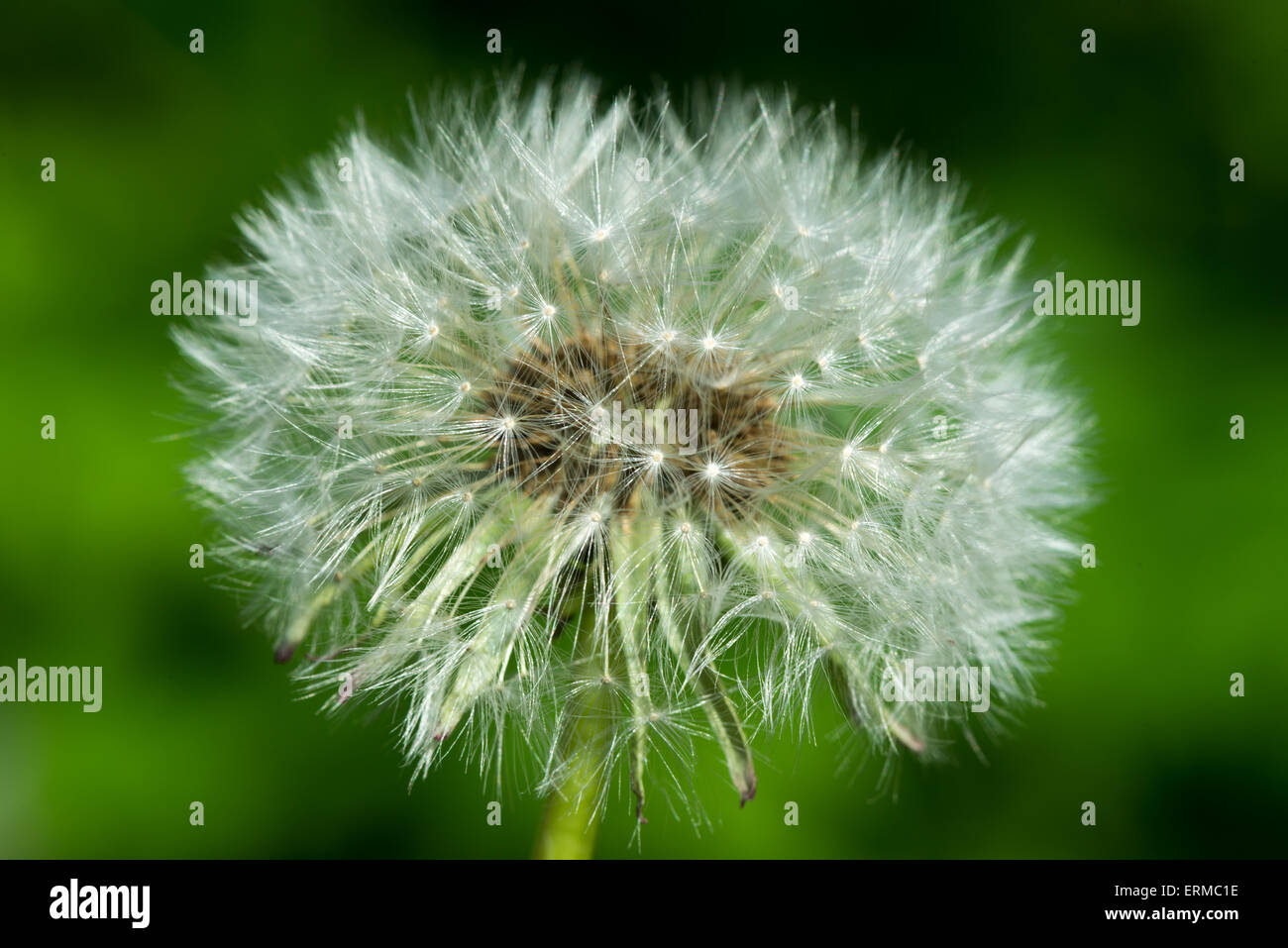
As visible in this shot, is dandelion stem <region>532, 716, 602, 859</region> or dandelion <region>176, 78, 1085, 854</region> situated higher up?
dandelion <region>176, 78, 1085, 854</region>

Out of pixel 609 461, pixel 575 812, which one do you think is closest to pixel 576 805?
pixel 575 812

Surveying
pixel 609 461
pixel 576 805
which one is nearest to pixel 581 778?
pixel 576 805

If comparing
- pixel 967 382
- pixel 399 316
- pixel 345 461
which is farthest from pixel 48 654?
pixel 967 382

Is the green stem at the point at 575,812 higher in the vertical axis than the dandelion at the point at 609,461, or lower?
lower

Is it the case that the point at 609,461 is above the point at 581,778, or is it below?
above

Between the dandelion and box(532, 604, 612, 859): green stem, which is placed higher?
A: the dandelion

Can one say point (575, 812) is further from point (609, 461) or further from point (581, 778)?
point (609, 461)

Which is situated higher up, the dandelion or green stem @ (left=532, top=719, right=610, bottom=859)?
the dandelion

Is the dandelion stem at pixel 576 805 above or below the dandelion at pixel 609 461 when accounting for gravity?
below

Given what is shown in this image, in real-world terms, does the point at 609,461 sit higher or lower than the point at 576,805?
higher

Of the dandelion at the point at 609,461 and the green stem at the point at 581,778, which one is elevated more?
the dandelion at the point at 609,461
